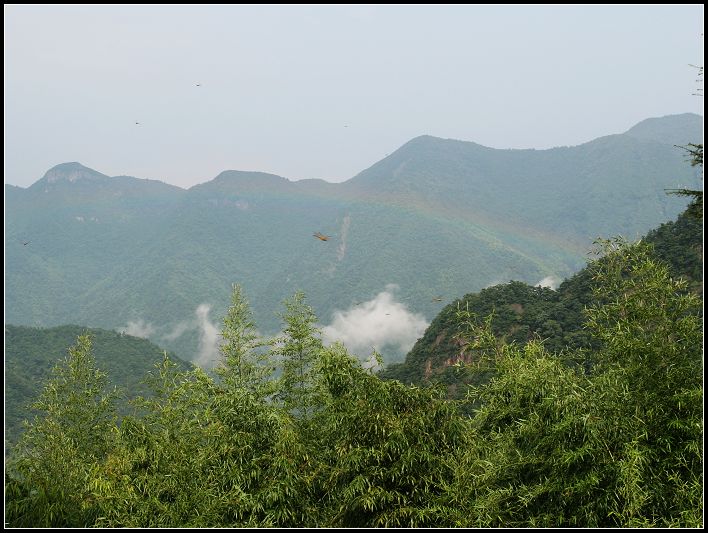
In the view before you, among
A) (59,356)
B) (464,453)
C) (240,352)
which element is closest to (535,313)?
(240,352)

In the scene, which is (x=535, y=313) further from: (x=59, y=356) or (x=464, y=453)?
(x=59, y=356)

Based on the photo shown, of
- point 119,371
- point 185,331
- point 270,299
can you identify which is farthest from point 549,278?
point 119,371

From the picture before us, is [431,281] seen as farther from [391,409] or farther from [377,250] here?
[391,409]

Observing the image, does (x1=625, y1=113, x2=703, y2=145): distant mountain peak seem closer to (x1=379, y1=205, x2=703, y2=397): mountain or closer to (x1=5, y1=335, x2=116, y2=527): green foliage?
(x1=379, y1=205, x2=703, y2=397): mountain

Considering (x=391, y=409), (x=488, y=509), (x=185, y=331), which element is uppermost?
(x=391, y=409)

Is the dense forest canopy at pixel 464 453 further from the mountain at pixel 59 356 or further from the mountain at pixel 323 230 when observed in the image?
the mountain at pixel 323 230

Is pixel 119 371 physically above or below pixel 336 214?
below

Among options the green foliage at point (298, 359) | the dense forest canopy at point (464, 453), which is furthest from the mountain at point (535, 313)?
the dense forest canopy at point (464, 453)
